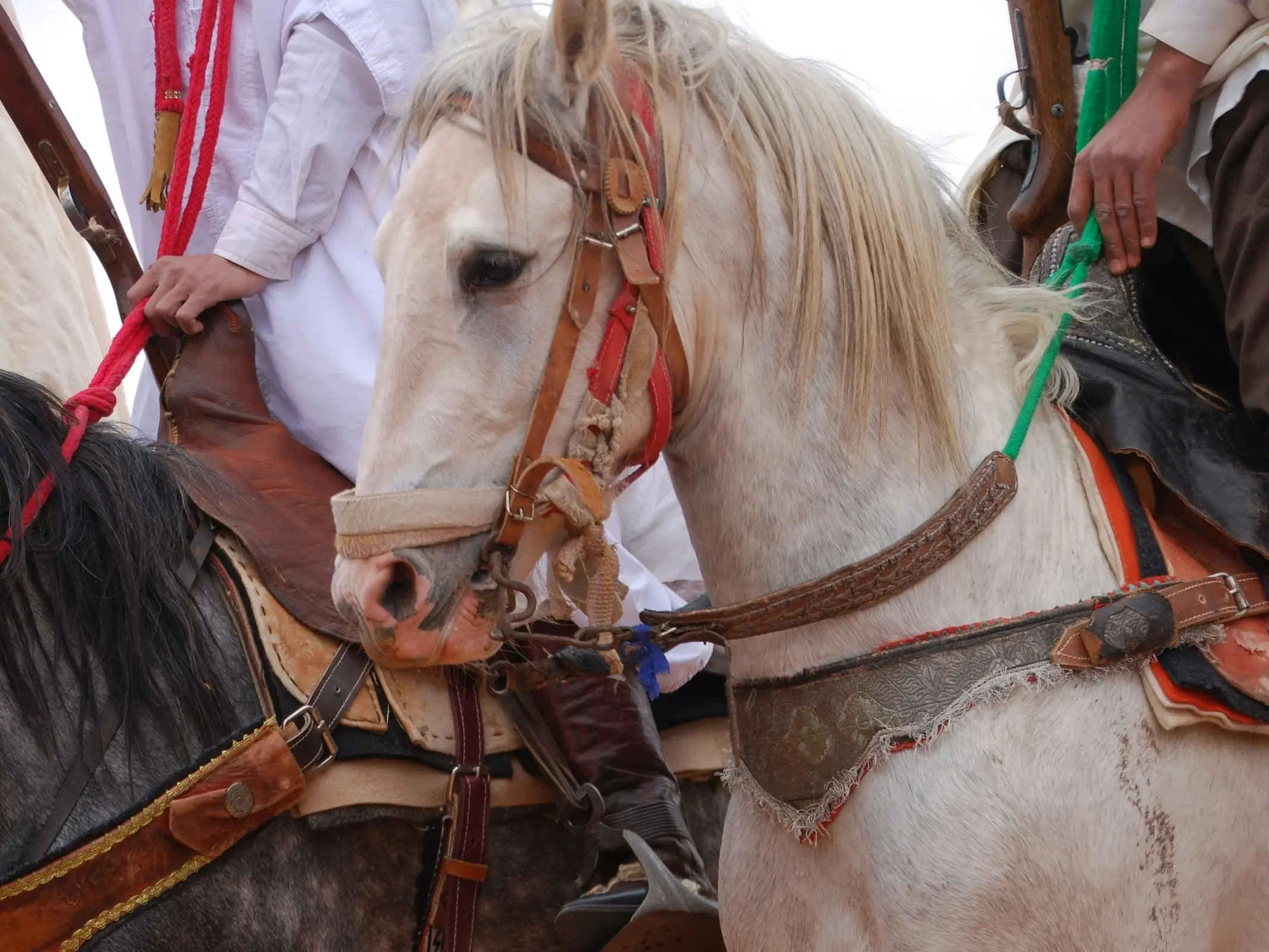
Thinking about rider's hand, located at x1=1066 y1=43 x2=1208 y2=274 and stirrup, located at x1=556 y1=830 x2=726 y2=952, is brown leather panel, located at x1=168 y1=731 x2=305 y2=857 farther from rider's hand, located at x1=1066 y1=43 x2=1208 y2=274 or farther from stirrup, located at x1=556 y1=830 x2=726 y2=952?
rider's hand, located at x1=1066 y1=43 x2=1208 y2=274

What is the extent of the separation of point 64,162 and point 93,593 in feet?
3.55

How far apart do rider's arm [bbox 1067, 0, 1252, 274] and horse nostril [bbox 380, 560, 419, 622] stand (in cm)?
114

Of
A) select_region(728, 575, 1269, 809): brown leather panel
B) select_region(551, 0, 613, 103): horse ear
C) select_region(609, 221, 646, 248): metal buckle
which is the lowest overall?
select_region(728, 575, 1269, 809): brown leather panel

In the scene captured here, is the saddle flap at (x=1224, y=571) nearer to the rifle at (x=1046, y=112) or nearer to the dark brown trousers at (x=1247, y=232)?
the dark brown trousers at (x=1247, y=232)

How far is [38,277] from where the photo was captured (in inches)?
163

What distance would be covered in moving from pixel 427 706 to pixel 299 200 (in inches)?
40.4

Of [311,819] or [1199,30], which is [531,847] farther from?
[1199,30]

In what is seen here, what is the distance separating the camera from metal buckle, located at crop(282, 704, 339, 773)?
1.90 m

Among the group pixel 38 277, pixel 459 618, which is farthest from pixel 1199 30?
pixel 38 277

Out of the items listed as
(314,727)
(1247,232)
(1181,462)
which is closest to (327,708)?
(314,727)

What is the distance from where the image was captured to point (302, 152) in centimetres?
238

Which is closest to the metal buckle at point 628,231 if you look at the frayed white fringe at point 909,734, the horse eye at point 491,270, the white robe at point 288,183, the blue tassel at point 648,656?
the horse eye at point 491,270

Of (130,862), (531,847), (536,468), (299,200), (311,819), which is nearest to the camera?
(536,468)

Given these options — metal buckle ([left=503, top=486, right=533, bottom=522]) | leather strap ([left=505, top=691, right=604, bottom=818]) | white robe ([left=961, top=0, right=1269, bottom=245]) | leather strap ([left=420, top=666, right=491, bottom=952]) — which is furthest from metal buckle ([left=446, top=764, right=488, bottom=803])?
white robe ([left=961, top=0, right=1269, bottom=245])
